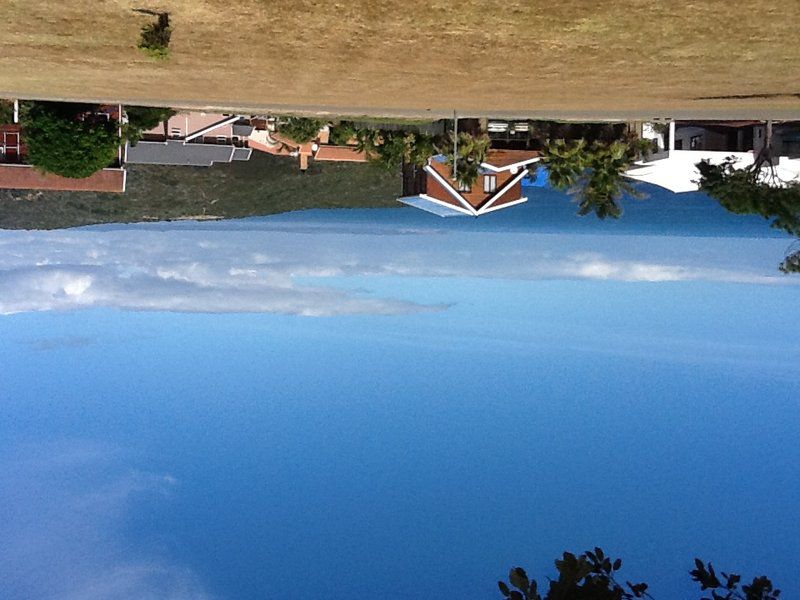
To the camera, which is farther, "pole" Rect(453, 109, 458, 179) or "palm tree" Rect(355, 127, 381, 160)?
"palm tree" Rect(355, 127, 381, 160)

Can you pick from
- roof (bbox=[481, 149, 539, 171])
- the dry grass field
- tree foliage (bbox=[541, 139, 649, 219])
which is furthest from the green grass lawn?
the dry grass field

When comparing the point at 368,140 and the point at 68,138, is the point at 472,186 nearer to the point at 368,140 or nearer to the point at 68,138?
the point at 368,140

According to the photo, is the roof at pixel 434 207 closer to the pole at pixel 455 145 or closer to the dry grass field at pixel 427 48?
the pole at pixel 455 145

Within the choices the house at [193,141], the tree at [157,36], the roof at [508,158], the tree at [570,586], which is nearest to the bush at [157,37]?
the tree at [157,36]

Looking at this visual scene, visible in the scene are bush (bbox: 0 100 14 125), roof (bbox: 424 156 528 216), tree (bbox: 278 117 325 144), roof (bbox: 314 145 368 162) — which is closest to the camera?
bush (bbox: 0 100 14 125)

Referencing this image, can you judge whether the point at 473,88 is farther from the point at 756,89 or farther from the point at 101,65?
the point at 101,65

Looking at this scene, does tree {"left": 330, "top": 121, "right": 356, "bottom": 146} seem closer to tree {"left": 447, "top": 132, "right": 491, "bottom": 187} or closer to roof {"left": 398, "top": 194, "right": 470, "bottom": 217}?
tree {"left": 447, "top": 132, "right": 491, "bottom": 187}

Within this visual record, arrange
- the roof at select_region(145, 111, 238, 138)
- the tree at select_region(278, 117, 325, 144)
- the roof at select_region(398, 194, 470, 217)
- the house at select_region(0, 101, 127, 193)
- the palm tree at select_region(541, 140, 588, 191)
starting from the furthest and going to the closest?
the roof at select_region(398, 194, 470, 217)
the roof at select_region(145, 111, 238, 138)
the tree at select_region(278, 117, 325, 144)
the house at select_region(0, 101, 127, 193)
the palm tree at select_region(541, 140, 588, 191)
